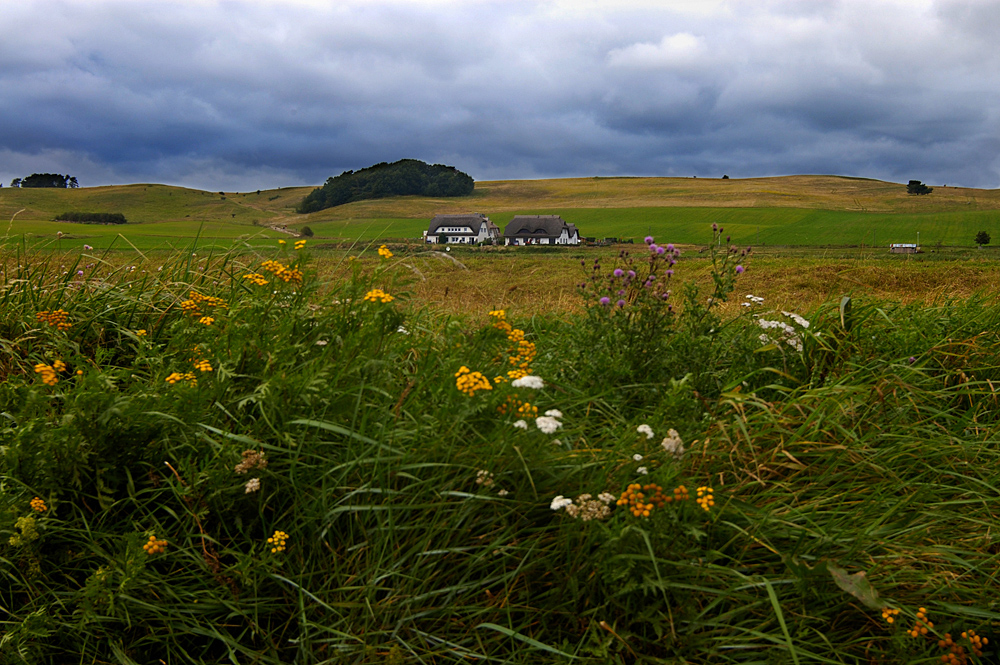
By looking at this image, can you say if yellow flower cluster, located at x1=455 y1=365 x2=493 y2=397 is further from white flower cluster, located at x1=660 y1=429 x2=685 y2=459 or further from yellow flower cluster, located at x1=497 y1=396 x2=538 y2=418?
white flower cluster, located at x1=660 y1=429 x2=685 y2=459

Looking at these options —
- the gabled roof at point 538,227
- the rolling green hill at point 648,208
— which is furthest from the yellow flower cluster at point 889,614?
the gabled roof at point 538,227

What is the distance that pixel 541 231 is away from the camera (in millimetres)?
81250

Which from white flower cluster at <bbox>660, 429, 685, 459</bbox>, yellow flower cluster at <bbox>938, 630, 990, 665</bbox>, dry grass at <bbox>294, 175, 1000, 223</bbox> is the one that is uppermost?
dry grass at <bbox>294, 175, 1000, 223</bbox>

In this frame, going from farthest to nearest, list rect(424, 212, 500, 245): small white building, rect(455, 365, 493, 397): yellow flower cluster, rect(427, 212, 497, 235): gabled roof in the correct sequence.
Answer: rect(427, 212, 497, 235): gabled roof < rect(424, 212, 500, 245): small white building < rect(455, 365, 493, 397): yellow flower cluster

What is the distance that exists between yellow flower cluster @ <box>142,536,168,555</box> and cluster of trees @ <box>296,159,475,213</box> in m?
121

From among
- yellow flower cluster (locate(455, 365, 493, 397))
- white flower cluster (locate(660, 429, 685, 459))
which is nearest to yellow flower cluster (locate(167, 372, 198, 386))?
yellow flower cluster (locate(455, 365, 493, 397))

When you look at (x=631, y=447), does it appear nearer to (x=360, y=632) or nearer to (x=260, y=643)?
(x=360, y=632)

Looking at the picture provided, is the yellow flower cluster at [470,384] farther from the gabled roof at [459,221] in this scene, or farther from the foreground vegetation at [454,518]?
the gabled roof at [459,221]

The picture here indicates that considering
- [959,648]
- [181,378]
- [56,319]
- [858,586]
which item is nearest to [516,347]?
[181,378]

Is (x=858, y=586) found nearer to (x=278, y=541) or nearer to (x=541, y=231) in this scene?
(x=278, y=541)

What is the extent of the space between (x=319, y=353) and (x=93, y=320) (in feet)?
5.86

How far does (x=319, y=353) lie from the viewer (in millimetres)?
3133

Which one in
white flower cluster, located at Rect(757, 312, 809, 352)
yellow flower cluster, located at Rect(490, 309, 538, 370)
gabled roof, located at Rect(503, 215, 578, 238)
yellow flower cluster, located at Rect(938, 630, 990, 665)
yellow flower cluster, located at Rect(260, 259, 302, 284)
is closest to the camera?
yellow flower cluster, located at Rect(938, 630, 990, 665)

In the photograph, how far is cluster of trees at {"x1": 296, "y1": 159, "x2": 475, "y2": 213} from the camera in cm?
11988
